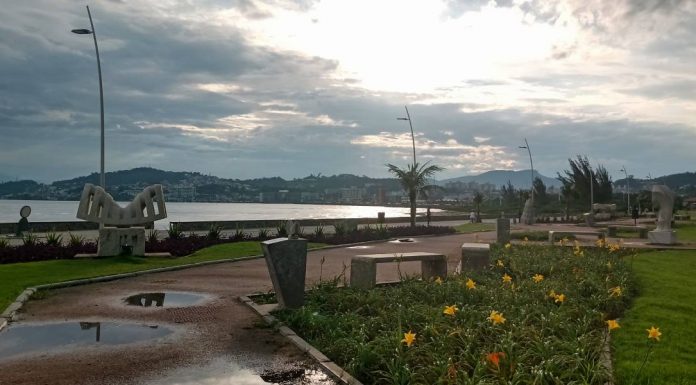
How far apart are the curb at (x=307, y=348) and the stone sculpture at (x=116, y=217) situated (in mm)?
8371

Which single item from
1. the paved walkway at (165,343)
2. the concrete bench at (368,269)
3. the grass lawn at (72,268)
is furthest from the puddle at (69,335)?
the concrete bench at (368,269)

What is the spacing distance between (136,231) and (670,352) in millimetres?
14273

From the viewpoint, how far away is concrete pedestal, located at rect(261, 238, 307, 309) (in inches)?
350

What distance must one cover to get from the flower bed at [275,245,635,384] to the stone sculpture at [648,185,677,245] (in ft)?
39.9

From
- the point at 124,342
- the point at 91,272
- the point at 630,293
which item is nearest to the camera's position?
the point at 124,342

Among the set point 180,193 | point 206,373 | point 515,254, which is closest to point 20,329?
point 206,373

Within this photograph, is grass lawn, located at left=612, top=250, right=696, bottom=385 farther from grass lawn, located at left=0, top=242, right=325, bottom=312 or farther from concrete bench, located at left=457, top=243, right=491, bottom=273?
grass lawn, located at left=0, top=242, right=325, bottom=312

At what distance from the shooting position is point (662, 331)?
7.24m

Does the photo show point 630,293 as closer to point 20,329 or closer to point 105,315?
point 105,315

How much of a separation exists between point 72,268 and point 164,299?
4.93m

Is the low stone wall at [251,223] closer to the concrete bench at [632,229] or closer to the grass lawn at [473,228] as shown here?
the grass lawn at [473,228]

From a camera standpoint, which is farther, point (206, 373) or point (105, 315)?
point (105, 315)

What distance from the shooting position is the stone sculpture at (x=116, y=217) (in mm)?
16453

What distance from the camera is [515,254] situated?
15.1 meters
